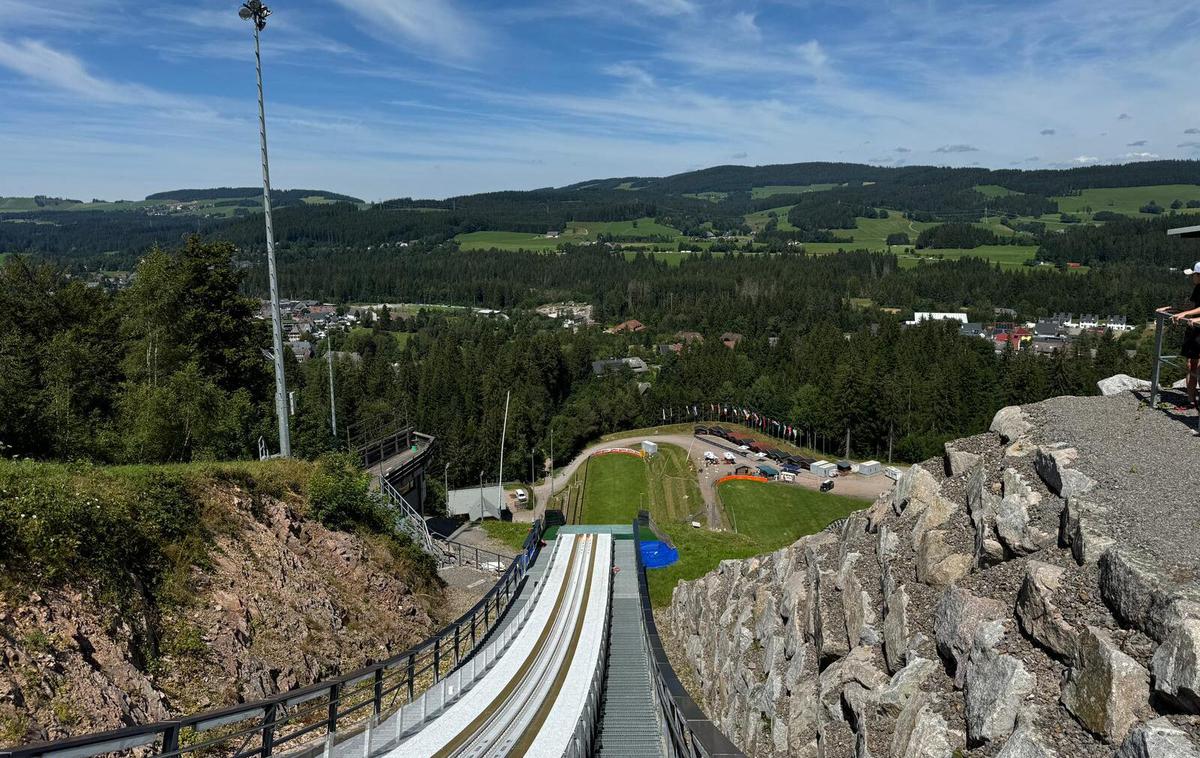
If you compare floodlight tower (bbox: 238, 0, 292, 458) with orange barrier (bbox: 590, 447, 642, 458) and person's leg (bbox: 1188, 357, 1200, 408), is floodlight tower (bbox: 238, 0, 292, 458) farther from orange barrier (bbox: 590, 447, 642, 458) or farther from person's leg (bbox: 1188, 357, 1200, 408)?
orange barrier (bbox: 590, 447, 642, 458)

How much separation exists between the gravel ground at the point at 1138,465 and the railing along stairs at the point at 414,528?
18.3m

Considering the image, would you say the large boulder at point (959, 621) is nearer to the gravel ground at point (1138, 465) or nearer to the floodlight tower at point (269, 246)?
the gravel ground at point (1138, 465)

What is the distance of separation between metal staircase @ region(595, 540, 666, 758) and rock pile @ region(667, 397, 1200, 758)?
1725 millimetres

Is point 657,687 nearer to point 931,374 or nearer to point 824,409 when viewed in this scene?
point 824,409

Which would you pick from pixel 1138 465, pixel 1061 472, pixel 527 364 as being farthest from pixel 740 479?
pixel 1061 472

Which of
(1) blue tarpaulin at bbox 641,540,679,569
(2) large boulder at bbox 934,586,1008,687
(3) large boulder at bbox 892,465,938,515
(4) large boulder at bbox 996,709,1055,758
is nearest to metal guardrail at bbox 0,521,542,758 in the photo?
(4) large boulder at bbox 996,709,1055,758

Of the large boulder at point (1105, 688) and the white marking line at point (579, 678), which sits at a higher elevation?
the large boulder at point (1105, 688)

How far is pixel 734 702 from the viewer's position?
1438 cm

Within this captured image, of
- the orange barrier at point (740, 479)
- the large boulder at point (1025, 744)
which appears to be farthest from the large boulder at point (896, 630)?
the orange barrier at point (740, 479)

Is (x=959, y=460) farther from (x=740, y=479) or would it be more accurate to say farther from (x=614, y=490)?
(x=614, y=490)

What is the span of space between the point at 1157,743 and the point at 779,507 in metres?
58.5

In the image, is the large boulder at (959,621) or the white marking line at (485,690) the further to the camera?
the white marking line at (485,690)

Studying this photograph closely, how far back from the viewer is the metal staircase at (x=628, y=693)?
13914 mm

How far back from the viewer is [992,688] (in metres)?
7.55
